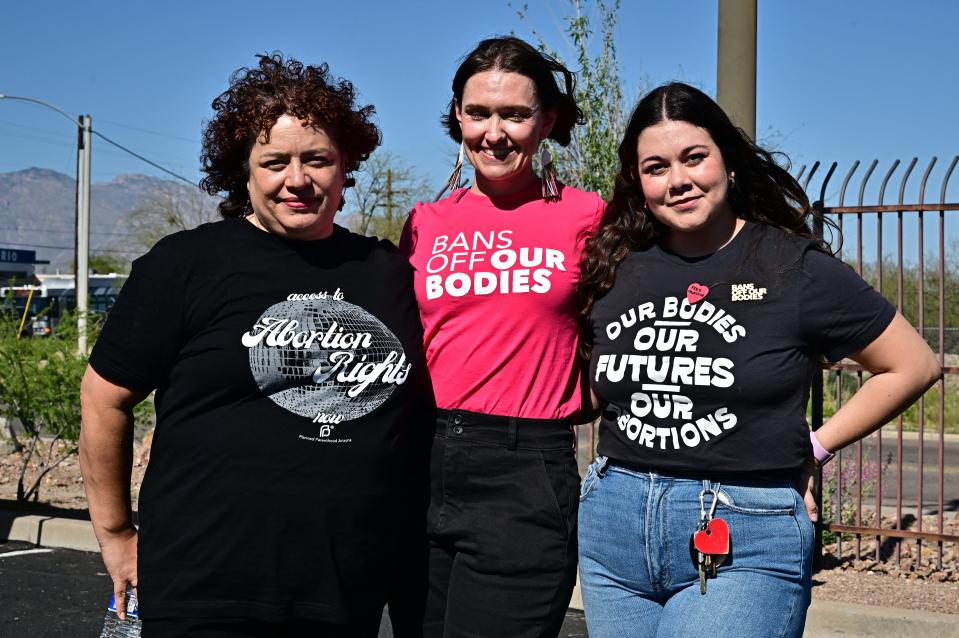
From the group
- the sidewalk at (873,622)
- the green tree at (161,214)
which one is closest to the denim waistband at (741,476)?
the sidewalk at (873,622)

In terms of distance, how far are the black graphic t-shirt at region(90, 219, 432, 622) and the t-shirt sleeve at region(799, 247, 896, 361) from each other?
107 centimetres

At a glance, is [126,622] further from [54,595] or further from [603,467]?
[54,595]

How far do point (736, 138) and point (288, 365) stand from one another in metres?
1.30

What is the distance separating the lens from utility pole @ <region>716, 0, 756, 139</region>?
5.03 m

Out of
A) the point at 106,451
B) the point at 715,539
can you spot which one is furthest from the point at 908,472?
the point at 106,451

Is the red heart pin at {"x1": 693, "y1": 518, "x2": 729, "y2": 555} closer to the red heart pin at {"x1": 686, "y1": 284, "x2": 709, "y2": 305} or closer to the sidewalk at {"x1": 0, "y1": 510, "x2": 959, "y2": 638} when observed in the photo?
the red heart pin at {"x1": 686, "y1": 284, "x2": 709, "y2": 305}

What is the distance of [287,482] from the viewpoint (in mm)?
2461

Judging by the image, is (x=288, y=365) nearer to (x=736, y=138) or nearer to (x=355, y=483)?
(x=355, y=483)

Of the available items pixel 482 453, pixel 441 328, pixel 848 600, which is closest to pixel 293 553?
pixel 482 453

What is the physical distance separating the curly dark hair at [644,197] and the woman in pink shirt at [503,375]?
0.11m

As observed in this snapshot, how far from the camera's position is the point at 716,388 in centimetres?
249

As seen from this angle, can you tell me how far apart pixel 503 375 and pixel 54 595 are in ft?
13.9

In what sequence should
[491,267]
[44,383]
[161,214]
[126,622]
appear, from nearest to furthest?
[126,622] < [491,267] < [44,383] < [161,214]

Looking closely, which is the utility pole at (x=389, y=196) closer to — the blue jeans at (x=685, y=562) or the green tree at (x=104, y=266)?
the blue jeans at (x=685, y=562)
